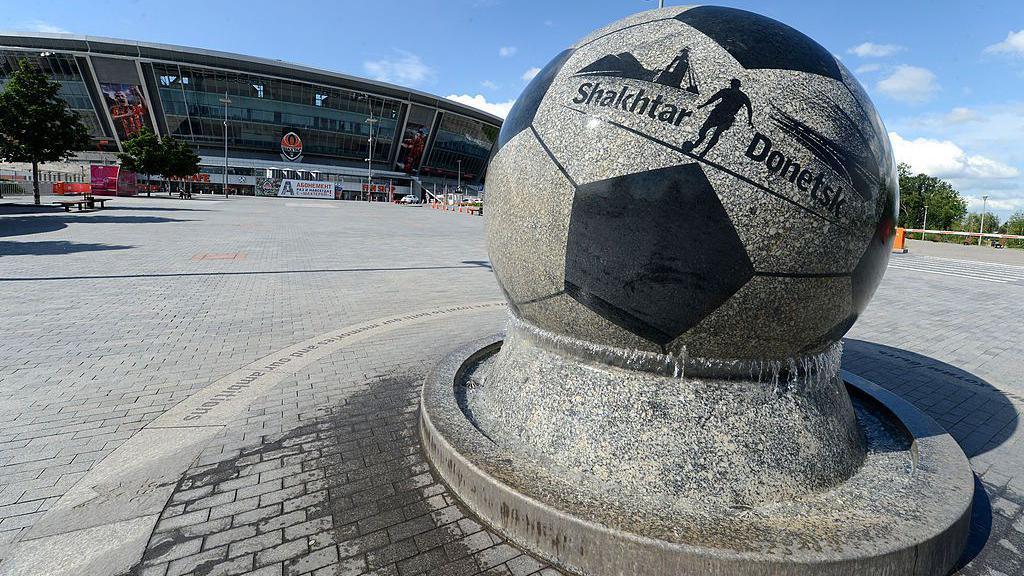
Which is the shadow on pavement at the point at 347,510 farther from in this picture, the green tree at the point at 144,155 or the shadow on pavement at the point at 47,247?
the green tree at the point at 144,155

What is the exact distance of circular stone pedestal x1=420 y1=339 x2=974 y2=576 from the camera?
2617mm

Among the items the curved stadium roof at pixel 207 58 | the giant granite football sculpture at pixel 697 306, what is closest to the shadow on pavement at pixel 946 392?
the giant granite football sculpture at pixel 697 306

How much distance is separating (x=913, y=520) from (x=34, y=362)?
8.28 metres

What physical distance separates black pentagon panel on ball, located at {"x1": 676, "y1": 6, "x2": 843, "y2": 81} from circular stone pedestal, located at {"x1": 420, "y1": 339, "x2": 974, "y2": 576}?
2.75 metres

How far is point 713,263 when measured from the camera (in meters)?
3.09

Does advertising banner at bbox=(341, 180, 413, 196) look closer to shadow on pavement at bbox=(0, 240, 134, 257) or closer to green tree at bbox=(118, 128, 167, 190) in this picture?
green tree at bbox=(118, 128, 167, 190)

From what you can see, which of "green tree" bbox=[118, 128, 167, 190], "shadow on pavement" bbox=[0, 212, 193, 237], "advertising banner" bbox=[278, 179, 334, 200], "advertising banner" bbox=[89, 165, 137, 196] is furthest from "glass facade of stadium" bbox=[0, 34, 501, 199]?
"shadow on pavement" bbox=[0, 212, 193, 237]

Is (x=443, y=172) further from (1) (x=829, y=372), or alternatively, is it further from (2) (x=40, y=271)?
(1) (x=829, y=372)

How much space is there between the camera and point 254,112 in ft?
275

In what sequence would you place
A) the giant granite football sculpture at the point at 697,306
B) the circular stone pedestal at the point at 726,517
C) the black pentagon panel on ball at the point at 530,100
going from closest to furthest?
the circular stone pedestal at the point at 726,517 < the giant granite football sculpture at the point at 697,306 < the black pentagon panel on ball at the point at 530,100

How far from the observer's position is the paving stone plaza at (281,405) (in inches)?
117

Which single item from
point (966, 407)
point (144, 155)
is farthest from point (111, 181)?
point (966, 407)

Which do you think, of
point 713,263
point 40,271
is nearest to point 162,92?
point 40,271

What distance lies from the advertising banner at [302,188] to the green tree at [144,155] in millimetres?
Result: 24635
